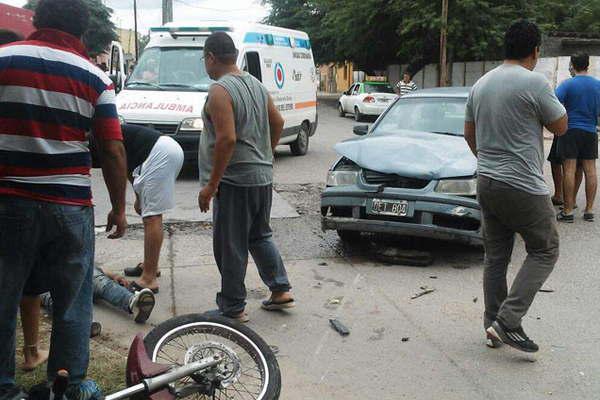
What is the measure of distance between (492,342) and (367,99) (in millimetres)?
20335

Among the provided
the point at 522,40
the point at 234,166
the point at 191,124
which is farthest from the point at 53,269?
the point at 191,124

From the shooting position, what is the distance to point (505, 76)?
12.8ft

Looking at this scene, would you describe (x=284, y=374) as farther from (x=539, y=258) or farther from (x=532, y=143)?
(x=532, y=143)

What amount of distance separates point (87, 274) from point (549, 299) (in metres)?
3.66

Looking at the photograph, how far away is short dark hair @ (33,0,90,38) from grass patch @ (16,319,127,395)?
1.81 meters

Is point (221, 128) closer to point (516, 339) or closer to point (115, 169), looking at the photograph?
point (115, 169)

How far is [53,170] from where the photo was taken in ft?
8.93

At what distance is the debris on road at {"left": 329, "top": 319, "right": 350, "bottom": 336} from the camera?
14.3 feet

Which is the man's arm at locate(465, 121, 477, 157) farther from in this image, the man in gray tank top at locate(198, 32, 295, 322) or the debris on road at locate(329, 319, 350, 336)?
the debris on road at locate(329, 319, 350, 336)

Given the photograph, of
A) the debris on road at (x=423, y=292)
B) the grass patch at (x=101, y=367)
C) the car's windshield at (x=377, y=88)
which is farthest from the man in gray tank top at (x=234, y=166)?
the car's windshield at (x=377, y=88)

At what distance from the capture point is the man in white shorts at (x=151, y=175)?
488cm

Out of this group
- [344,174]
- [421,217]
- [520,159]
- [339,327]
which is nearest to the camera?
[520,159]

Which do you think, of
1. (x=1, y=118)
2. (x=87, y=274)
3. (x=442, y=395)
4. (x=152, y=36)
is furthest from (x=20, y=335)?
(x=152, y=36)

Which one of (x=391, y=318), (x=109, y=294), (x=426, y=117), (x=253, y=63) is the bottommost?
(x=391, y=318)
